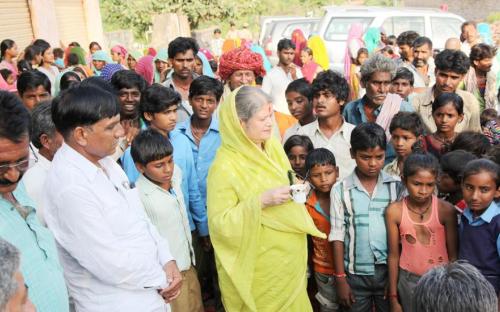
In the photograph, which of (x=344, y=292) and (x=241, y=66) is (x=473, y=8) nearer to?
(x=241, y=66)

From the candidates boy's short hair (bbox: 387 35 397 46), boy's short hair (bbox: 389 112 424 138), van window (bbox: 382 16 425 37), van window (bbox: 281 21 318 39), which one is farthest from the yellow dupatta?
boy's short hair (bbox: 389 112 424 138)

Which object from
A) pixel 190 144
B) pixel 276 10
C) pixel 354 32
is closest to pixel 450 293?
pixel 190 144

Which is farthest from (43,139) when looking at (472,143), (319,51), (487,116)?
(319,51)

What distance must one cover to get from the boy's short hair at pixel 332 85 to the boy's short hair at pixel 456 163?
0.97 meters

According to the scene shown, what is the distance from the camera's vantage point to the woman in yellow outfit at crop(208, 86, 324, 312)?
2.59m

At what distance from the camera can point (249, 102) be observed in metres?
2.59

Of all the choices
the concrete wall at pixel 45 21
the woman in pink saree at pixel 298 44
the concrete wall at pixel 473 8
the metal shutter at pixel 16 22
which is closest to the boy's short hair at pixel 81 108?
the woman in pink saree at pixel 298 44

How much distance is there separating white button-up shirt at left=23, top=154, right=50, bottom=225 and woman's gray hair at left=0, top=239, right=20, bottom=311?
1.07 metres

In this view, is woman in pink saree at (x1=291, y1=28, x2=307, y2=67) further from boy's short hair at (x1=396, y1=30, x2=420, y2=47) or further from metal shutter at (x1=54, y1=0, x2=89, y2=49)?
metal shutter at (x1=54, y1=0, x2=89, y2=49)

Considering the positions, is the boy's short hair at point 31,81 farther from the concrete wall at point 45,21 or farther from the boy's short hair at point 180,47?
the concrete wall at point 45,21

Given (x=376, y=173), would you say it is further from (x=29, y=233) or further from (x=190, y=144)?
(x=29, y=233)

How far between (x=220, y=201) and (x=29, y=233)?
1072mm

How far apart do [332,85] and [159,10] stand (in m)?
20.7

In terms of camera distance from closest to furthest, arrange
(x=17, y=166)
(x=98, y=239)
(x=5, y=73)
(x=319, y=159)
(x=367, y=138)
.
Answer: (x=17, y=166), (x=98, y=239), (x=367, y=138), (x=319, y=159), (x=5, y=73)
